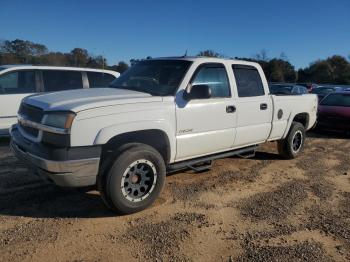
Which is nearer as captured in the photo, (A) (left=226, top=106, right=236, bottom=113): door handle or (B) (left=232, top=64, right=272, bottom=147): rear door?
(A) (left=226, top=106, right=236, bottom=113): door handle

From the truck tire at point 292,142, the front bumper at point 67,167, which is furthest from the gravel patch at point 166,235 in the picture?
the truck tire at point 292,142

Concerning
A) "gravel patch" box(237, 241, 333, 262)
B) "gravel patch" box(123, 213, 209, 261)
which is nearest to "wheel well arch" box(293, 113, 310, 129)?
"gravel patch" box(123, 213, 209, 261)

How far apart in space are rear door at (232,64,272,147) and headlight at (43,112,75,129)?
108 inches

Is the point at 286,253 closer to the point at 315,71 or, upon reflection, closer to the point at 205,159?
the point at 205,159

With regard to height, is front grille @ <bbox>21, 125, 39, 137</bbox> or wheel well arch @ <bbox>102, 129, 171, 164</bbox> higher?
front grille @ <bbox>21, 125, 39, 137</bbox>

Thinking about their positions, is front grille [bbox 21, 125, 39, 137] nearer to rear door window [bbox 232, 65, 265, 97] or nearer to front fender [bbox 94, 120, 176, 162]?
front fender [bbox 94, 120, 176, 162]

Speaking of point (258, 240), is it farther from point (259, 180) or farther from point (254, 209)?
point (259, 180)

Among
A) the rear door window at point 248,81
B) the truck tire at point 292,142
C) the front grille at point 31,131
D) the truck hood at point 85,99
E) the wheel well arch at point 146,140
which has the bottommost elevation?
the truck tire at point 292,142

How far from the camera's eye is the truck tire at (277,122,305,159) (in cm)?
744

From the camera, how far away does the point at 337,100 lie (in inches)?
475

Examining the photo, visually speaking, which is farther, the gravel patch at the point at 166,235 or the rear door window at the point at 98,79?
the rear door window at the point at 98,79

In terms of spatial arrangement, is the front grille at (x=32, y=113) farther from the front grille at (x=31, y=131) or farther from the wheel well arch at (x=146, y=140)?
the wheel well arch at (x=146, y=140)

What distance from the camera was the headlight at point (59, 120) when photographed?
12.8 feet

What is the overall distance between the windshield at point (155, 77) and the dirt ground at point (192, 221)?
58.8 inches
